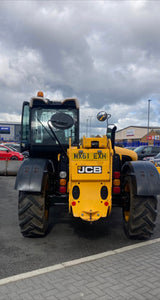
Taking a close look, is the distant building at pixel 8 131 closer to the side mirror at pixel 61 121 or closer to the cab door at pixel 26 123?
the cab door at pixel 26 123

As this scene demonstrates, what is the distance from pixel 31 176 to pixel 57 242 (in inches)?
51.1

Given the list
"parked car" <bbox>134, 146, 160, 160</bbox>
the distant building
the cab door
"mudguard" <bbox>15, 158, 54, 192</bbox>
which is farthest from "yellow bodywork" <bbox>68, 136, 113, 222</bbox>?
the distant building

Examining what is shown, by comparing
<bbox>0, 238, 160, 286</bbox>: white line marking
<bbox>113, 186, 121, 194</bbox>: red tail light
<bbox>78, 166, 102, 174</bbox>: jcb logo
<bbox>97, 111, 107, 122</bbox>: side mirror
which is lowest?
<bbox>0, 238, 160, 286</bbox>: white line marking

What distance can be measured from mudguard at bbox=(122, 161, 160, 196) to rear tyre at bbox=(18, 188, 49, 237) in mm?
1724

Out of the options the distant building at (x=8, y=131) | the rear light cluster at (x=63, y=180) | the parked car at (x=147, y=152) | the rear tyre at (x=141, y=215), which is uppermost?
the distant building at (x=8, y=131)

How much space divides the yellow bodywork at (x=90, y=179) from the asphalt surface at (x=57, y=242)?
24.1 inches

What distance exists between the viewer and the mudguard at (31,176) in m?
4.65

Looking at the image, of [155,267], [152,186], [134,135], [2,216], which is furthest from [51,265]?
[134,135]

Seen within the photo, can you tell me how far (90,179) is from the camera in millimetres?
4543

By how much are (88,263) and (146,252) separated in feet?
3.51

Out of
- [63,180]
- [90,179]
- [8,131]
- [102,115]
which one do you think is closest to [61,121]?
[102,115]

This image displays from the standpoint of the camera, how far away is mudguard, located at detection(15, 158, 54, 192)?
4.65m

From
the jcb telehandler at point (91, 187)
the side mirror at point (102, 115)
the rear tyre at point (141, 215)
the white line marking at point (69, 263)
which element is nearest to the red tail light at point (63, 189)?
the jcb telehandler at point (91, 187)

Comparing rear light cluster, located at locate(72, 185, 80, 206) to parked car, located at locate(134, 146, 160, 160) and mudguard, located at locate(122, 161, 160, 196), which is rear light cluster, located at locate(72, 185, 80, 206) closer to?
mudguard, located at locate(122, 161, 160, 196)
